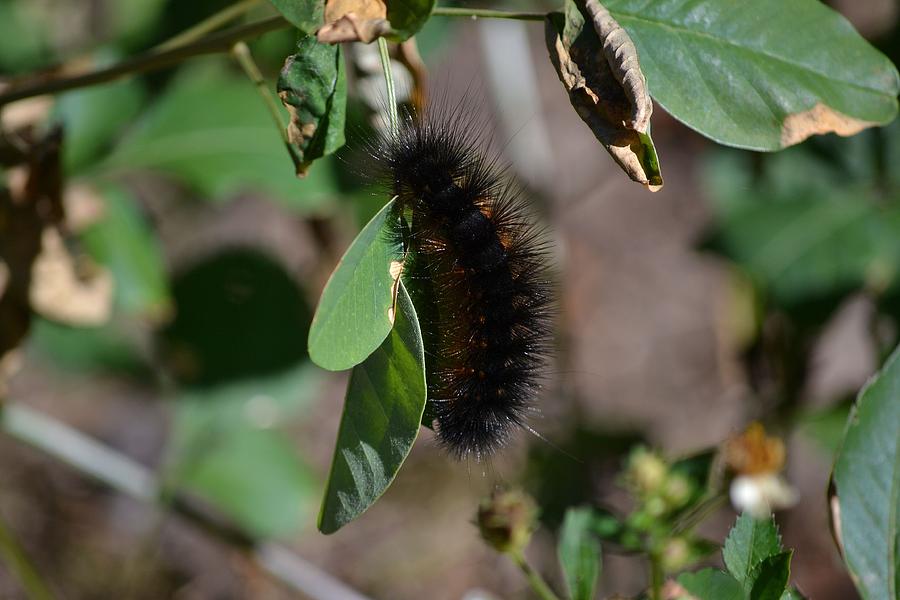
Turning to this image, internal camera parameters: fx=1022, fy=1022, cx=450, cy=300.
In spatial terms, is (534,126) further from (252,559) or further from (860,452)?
(860,452)

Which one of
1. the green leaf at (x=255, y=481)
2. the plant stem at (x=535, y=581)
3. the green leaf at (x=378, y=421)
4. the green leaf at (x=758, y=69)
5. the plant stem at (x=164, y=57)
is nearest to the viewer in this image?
the green leaf at (x=378, y=421)

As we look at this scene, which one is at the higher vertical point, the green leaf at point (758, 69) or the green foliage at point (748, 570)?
the green leaf at point (758, 69)

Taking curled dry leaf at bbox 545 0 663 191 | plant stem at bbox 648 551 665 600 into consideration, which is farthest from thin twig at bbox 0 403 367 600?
curled dry leaf at bbox 545 0 663 191

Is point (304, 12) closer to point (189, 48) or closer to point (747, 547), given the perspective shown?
point (189, 48)

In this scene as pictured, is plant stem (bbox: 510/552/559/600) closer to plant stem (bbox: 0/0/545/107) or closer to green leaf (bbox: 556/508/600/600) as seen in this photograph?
green leaf (bbox: 556/508/600/600)

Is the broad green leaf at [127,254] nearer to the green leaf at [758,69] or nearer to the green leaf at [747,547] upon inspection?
the green leaf at [758,69]

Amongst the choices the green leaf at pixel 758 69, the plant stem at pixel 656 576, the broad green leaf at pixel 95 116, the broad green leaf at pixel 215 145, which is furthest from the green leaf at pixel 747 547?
the broad green leaf at pixel 95 116

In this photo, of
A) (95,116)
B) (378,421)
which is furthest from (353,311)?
(95,116)
